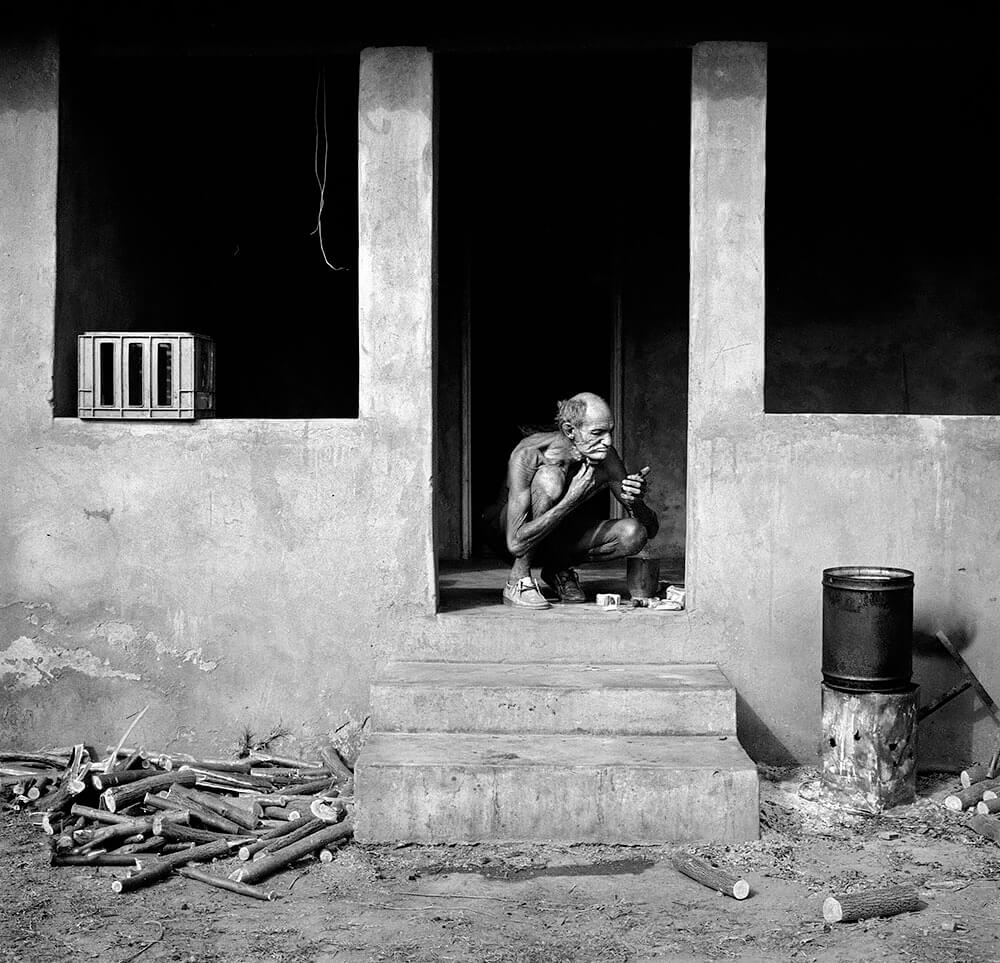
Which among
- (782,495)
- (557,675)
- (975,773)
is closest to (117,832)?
(557,675)

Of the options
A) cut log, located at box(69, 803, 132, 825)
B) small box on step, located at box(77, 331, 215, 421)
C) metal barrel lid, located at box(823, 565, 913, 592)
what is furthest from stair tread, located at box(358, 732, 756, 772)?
small box on step, located at box(77, 331, 215, 421)

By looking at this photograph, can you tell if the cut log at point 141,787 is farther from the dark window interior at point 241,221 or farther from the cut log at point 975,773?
the cut log at point 975,773

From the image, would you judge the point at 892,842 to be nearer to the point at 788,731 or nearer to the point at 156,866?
the point at 788,731

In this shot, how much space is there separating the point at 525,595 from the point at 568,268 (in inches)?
143

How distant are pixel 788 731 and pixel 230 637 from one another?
124 inches

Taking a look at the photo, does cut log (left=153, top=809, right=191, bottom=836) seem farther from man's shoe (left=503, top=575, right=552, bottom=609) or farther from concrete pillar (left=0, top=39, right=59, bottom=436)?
concrete pillar (left=0, top=39, right=59, bottom=436)

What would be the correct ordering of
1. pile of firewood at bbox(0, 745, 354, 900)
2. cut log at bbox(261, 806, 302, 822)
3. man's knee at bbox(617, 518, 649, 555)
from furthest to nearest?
1. man's knee at bbox(617, 518, 649, 555)
2. cut log at bbox(261, 806, 302, 822)
3. pile of firewood at bbox(0, 745, 354, 900)

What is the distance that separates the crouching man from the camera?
6914 mm

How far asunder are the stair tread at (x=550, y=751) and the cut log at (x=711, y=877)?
1.43 feet

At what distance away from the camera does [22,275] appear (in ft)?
21.8

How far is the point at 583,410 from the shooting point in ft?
22.6

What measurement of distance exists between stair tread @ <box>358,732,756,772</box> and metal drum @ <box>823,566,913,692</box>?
0.71 m

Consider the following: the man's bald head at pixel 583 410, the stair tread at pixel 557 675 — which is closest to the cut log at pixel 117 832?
the stair tread at pixel 557 675

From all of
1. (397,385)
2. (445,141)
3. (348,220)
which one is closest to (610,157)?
(445,141)
